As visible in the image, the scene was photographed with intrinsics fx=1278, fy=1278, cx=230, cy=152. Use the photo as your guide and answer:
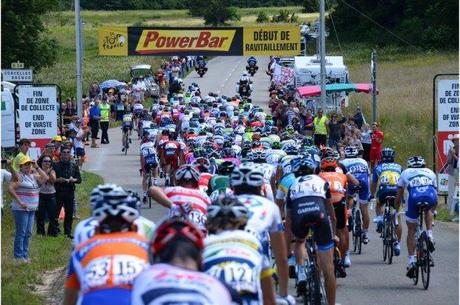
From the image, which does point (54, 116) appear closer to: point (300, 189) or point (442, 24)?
point (300, 189)

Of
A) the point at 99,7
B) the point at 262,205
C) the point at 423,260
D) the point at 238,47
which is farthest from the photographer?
the point at 99,7

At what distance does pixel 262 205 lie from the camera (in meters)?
10.3

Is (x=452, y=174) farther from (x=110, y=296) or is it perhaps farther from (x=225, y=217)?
(x=110, y=296)

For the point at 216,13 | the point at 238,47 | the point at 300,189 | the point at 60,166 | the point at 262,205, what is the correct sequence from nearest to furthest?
the point at 262,205 < the point at 300,189 < the point at 60,166 < the point at 238,47 < the point at 216,13

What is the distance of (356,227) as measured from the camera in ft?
65.4

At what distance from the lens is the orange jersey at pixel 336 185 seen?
51.6 ft

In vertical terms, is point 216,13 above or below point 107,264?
above

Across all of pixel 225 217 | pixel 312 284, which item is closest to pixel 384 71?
pixel 312 284

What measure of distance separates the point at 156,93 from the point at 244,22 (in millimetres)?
60433

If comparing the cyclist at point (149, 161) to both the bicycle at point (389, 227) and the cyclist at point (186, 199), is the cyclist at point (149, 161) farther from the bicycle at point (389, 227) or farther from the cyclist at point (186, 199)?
the cyclist at point (186, 199)

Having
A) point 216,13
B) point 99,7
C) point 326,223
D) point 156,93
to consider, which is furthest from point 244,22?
point 326,223

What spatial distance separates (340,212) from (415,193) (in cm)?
99

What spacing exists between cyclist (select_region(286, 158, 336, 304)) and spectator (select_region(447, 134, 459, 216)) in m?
11.2

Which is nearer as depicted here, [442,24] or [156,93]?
[156,93]
